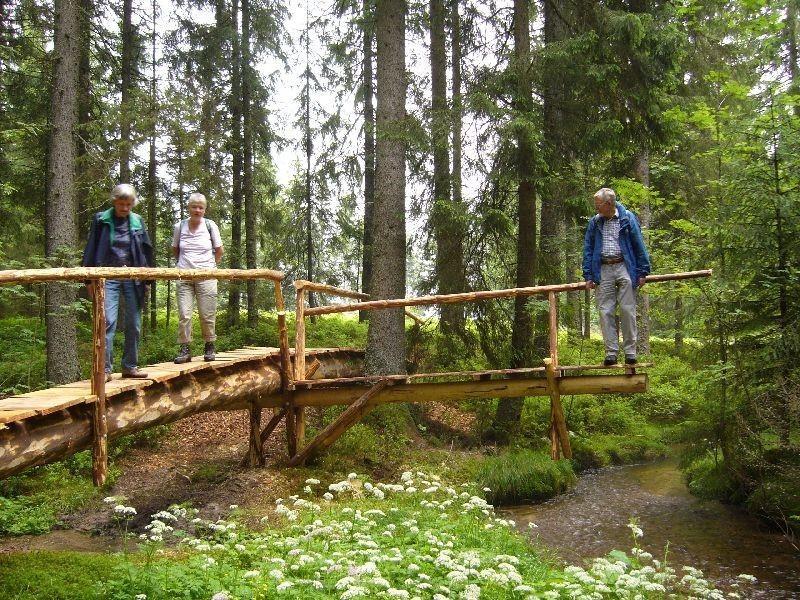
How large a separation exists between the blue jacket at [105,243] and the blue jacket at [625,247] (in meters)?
5.52

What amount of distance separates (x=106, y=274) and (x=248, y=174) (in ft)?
41.3

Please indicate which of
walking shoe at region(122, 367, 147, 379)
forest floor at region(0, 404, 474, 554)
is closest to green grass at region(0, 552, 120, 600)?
forest floor at region(0, 404, 474, 554)

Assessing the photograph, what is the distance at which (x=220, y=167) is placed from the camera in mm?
17094

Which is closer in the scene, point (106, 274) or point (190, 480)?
point (106, 274)

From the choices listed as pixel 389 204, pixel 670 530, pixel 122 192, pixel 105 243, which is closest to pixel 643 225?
pixel 389 204

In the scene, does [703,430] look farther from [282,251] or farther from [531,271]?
[282,251]

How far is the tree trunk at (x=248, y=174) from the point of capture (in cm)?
1706

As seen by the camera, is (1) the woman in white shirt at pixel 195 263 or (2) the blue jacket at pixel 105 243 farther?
(1) the woman in white shirt at pixel 195 263

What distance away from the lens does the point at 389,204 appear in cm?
1145

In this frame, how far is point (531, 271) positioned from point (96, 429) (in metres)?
8.52

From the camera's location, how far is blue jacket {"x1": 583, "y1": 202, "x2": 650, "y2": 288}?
7.79 metres

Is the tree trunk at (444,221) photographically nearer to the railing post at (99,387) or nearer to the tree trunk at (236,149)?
the railing post at (99,387)

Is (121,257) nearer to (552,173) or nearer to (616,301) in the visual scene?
(616,301)

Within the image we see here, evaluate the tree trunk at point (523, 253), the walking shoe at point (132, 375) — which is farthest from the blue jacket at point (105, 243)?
the tree trunk at point (523, 253)
